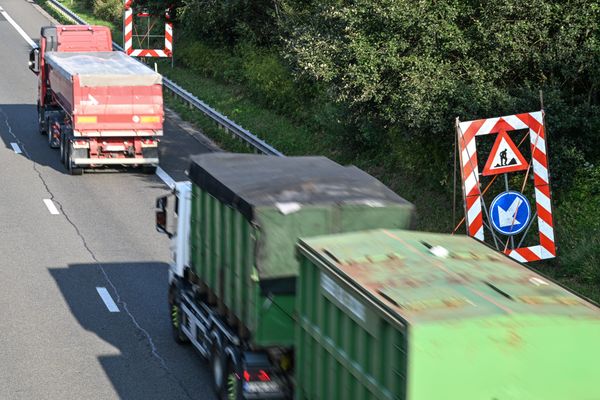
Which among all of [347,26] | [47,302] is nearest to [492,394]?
[47,302]

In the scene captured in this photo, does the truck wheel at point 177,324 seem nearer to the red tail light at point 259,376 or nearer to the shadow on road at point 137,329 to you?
the shadow on road at point 137,329

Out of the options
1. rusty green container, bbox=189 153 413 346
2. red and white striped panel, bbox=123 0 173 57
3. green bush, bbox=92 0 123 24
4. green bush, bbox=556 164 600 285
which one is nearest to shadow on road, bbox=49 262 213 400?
rusty green container, bbox=189 153 413 346

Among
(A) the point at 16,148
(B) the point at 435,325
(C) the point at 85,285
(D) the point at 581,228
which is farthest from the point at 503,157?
(A) the point at 16,148

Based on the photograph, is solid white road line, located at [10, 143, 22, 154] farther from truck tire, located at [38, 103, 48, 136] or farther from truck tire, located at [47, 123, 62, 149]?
truck tire, located at [38, 103, 48, 136]

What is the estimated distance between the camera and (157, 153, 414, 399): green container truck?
11016 mm

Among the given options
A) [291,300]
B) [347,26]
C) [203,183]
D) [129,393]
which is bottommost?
[129,393]

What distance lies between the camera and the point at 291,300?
11.1 m

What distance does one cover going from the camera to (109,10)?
51.8 m

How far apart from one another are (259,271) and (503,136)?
16.8 feet

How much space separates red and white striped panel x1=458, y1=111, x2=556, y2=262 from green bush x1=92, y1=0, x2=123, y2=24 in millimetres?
37827

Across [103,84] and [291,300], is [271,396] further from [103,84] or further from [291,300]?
[103,84]

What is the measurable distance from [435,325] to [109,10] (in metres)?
45.9

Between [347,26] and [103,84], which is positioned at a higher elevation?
[347,26]

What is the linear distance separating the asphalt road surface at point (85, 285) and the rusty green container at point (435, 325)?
4.08 meters
